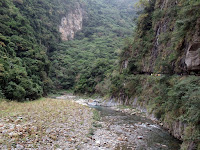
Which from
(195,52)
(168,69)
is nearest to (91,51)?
(168,69)

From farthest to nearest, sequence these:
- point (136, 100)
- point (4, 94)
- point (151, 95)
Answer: point (136, 100) < point (151, 95) < point (4, 94)

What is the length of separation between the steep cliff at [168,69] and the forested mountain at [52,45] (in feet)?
53.6

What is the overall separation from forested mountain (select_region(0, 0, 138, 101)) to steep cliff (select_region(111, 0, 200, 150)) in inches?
643

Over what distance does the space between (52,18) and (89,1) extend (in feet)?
243

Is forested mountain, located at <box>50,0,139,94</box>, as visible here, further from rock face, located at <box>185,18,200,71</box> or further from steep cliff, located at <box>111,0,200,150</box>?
rock face, located at <box>185,18,200,71</box>

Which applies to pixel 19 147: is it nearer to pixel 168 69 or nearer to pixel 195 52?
pixel 195 52

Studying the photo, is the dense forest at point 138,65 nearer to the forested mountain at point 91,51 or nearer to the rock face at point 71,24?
the forested mountain at point 91,51

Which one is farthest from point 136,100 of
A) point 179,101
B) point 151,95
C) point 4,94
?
point 4,94

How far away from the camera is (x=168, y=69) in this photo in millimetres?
17062

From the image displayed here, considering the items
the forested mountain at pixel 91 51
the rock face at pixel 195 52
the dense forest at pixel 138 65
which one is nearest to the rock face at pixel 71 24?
the forested mountain at pixel 91 51

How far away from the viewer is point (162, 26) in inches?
935

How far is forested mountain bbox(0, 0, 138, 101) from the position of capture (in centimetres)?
2375

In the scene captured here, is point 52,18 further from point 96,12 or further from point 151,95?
point 151,95

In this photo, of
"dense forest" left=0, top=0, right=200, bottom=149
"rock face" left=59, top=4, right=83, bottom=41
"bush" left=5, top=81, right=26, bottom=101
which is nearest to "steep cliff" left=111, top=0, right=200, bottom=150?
"dense forest" left=0, top=0, right=200, bottom=149
